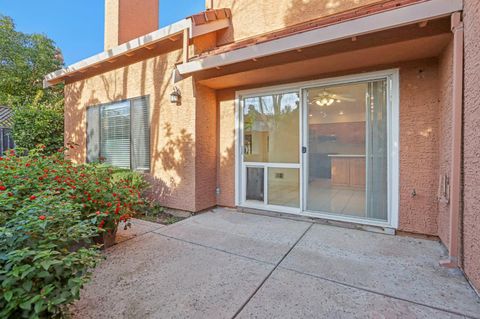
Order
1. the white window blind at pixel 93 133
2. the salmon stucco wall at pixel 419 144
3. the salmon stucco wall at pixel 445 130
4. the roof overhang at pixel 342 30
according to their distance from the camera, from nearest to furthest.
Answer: the roof overhang at pixel 342 30, the salmon stucco wall at pixel 445 130, the salmon stucco wall at pixel 419 144, the white window blind at pixel 93 133

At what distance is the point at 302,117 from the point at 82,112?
19.0ft

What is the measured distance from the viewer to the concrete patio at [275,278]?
1818 mm

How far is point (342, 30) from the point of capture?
280cm

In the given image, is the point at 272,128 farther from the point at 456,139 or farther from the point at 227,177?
the point at 456,139

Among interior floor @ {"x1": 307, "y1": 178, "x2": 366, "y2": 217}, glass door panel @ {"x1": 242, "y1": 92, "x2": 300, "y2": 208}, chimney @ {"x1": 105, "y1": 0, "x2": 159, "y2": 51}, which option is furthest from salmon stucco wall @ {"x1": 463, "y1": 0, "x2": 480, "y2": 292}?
chimney @ {"x1": 105, "y1": 0, "x2": 159, "y2": 51}

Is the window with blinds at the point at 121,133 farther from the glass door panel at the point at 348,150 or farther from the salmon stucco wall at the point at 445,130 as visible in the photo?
the salmon stucco wall at the point at 445,130

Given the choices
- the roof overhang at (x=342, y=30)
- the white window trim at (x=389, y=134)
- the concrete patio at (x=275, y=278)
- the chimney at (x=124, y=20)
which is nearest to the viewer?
the concrete patio at (x=275, y=278)

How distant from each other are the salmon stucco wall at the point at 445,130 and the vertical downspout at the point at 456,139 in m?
0.24

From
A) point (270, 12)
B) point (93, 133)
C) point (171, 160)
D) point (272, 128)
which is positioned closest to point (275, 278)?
point (272, 128)

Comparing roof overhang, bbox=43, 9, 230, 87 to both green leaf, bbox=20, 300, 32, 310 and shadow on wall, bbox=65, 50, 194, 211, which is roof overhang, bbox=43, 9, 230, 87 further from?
green leaf, bbox=20, 300, 32, 310

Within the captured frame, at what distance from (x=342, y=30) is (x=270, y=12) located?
2064 millimetres

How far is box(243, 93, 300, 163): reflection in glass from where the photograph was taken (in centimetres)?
411

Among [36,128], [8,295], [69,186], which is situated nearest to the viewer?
[8,295]

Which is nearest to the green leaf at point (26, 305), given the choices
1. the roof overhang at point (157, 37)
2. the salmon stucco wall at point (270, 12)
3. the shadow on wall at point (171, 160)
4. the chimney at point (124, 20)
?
the shadow on wall at point (171, 160)
